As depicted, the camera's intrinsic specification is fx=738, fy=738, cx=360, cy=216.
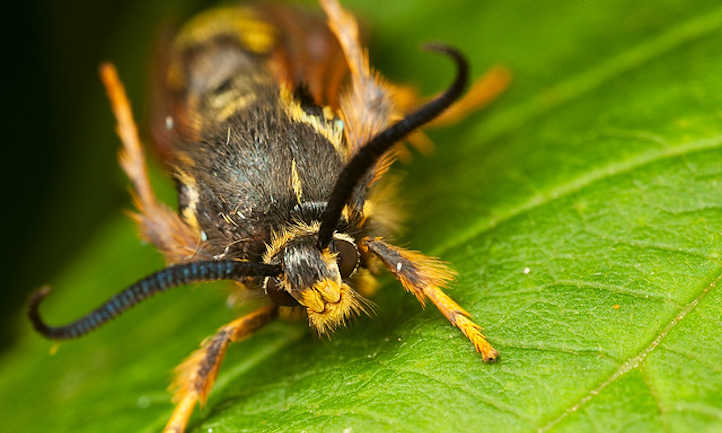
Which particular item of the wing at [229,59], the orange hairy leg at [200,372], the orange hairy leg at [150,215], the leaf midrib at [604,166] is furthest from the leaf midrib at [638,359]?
the wing at [229,59]

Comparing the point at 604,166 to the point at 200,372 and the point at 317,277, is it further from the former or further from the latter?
the point at 200,372

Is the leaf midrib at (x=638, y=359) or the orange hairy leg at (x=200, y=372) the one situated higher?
the orange hairy leg at (x=200, y=372)

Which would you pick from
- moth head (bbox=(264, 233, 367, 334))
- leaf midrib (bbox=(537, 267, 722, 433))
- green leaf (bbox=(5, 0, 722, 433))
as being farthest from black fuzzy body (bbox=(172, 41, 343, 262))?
leaf midrib (bbox=(537, 267, 722, 433))

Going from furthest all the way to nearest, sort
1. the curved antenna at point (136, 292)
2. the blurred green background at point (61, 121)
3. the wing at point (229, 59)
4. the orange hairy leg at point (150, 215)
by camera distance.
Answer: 1. the blurred green background at point (61, 121)
2. the wing at point (229, 59)
3. the orange hairy leg at point (150, 215)
4. the curved antenna at point (136, 292)

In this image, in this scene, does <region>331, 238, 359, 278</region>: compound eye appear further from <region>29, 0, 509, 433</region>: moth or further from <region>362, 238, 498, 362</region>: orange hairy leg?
<region>362, 238, 498, 362</region>: orange hairy leg

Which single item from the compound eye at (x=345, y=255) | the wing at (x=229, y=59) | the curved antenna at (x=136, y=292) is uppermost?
the wing at (x=229, y=59)

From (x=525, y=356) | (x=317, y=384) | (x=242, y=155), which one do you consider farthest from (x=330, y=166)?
(x=525, y=356)

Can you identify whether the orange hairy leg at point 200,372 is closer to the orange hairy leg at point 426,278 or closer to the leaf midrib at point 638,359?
the orange hairy leg at point 426,278
